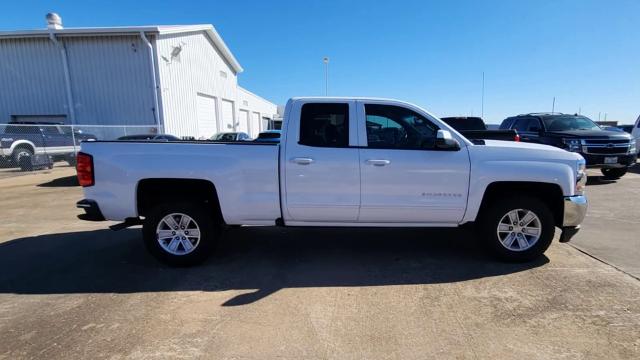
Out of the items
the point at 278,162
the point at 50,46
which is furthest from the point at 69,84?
the point at 278,162

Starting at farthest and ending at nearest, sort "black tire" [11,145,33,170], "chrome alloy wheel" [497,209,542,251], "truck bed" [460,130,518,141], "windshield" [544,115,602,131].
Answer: "black tire" [11,145,33,170]
"windshield" [544,115,602,131]
"truck bed" [460,130,518,141]
"chrome alloy wheel" [497,209,542,251]

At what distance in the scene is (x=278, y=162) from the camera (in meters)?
4.05

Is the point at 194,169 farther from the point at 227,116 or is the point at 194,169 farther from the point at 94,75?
the point at 227,116

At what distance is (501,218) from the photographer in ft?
13.8

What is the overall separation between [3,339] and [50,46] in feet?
68.0

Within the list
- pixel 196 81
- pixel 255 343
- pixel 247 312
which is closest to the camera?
pixel 255 343

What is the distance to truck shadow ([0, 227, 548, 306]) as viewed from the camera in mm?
3871

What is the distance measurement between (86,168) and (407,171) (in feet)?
12.2

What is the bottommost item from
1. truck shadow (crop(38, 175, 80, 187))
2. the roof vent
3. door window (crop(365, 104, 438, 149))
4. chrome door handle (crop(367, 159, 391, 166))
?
truck shadow (crop(38, 175, 80, 187))

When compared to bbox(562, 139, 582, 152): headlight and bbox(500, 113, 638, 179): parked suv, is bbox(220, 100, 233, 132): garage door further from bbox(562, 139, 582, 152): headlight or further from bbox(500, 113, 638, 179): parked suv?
bbox(562, 139, 582, 152): headlight

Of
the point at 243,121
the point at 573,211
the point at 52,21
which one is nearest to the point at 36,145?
the point at 52,21

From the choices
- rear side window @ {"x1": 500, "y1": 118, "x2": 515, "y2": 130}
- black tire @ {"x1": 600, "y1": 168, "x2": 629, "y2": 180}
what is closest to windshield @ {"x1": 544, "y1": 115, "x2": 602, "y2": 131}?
black tire @ {"x1": 600, "y1": 168, "x2": 629, "y2": 180}

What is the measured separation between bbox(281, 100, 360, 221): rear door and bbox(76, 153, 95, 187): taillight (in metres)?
2.24

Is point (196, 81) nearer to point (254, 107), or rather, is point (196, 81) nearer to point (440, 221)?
point (254, 107)
